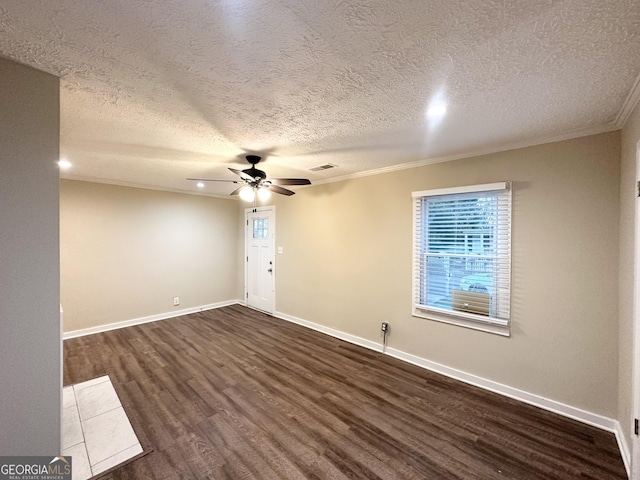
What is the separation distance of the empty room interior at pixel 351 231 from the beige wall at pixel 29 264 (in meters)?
0.01

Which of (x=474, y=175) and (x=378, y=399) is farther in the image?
(x=474, y=175)

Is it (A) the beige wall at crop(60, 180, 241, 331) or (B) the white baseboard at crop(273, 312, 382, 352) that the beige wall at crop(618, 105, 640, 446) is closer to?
(B) the white baseboard at crop(273, 312, 382, 352)

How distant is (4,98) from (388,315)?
3.82m

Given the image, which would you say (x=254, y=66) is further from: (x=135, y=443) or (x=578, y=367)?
(x=578, y=367)

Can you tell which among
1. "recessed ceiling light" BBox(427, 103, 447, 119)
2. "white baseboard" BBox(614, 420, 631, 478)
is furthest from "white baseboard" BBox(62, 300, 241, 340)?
"white baseboard" BBox(614, 420, 631, 478)

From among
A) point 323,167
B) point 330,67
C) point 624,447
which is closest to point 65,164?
point 323,167

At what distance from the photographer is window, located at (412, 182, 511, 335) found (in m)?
2.73

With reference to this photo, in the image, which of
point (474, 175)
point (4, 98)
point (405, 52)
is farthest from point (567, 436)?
point (4, 98)

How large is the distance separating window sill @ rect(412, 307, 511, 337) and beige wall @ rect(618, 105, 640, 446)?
31.4 inches

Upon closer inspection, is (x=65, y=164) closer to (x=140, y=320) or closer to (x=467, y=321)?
(x=140, y=320)

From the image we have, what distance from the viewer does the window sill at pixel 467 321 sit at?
107 inches

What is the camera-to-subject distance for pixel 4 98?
1.40 metres

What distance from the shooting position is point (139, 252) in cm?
484

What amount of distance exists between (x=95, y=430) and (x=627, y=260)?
430cm
